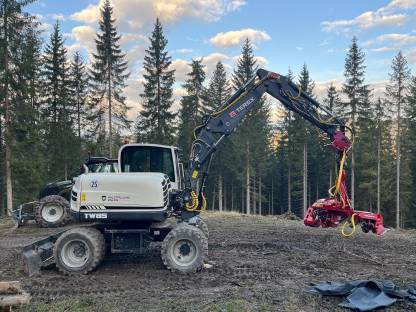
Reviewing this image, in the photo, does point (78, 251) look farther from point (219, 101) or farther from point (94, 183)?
point (219, 101)

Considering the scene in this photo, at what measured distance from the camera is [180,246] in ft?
29.5

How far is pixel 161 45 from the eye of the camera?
35.1 m

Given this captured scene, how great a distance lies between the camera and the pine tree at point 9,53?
72.6 ft

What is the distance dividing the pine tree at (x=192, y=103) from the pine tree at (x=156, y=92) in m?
5.45

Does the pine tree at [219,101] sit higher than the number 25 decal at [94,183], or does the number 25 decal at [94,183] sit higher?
the pine tree at [219,101]

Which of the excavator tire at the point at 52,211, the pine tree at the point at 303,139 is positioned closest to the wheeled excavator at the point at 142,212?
the excavator tire at the point at 52,211

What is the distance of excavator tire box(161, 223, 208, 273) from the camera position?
884cm

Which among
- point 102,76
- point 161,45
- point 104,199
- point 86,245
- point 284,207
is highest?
point 161,45

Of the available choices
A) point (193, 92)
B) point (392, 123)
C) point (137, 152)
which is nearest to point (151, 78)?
point (193, 92)

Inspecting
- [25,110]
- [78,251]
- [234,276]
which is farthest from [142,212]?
[25,110]

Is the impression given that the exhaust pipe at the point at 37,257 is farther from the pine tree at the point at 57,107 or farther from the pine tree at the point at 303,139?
the pine tree at the point at 303,139

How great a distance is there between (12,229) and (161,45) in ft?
75.6

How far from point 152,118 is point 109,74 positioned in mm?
4888

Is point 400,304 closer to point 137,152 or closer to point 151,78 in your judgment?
point 137,152
